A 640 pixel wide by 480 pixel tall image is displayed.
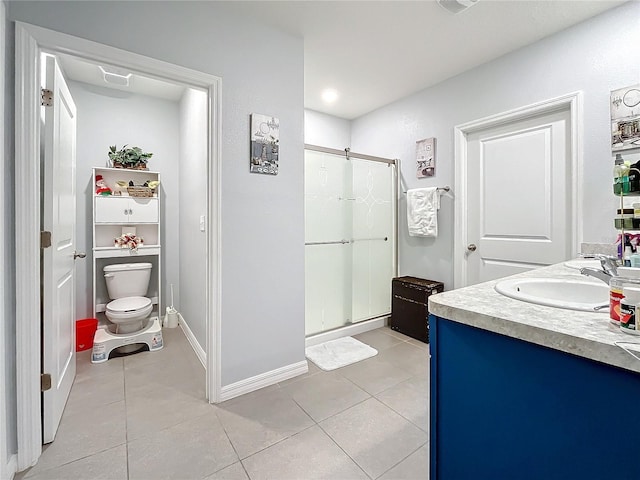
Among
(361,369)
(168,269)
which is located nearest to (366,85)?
(361,369)

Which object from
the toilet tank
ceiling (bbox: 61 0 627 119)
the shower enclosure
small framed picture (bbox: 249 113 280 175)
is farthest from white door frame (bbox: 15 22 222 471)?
the shower enclosure

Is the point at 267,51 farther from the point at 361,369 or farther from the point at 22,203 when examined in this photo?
the point at 361,369

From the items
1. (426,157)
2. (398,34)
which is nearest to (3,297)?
(398,34)

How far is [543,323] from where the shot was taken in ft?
2.27

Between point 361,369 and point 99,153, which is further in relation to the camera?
point 99,153

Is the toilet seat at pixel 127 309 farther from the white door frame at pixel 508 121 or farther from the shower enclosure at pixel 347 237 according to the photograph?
the white door frame at pixel 508 121

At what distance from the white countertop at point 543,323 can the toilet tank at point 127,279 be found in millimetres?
3001

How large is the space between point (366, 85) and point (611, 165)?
6.91 feet

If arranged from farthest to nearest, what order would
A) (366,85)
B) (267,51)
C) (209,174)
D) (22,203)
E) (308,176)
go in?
1. (366,85)
2. (308,176)
3. (267,51)
4. (209,174)
5. (22,203)

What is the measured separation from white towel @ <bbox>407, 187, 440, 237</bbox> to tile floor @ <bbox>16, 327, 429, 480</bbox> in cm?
132

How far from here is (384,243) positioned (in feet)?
11.1

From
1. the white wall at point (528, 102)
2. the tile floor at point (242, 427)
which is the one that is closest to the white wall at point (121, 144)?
the tile floor at point (242, 427)

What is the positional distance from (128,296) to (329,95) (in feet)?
9.74

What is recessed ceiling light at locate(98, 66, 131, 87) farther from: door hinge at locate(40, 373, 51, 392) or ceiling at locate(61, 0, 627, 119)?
door hinge at locate(40, 373, 51, 392)
